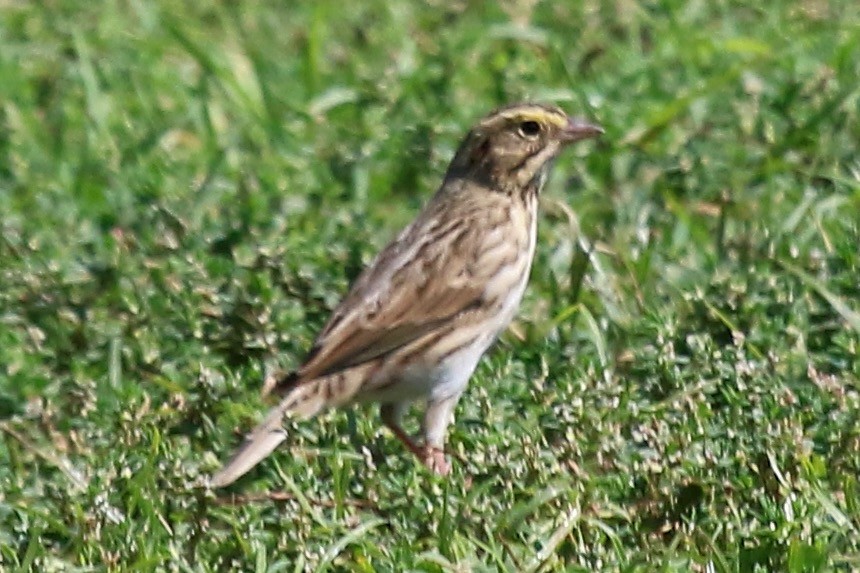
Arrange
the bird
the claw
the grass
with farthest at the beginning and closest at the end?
the bird, the claw, the grass

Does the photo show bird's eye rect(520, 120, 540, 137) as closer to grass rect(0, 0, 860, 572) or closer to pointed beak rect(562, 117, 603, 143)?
pointed beak rect(562, 117, 603, 143)

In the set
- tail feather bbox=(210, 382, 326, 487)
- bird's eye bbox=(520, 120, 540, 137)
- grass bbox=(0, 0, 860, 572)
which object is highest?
bird's eye bbox=(520, 120, 540, 137)

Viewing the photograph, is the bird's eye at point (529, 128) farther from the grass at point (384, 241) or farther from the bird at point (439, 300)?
the grass at point (384, 241)

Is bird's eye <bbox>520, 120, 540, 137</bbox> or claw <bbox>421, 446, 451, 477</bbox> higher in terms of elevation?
bird's eye <bbox>520, 120, 540, 137</bbox>

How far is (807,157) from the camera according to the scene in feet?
33.4

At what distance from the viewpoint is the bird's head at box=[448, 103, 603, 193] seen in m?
8.72

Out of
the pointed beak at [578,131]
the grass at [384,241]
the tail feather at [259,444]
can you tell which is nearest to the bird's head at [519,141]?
the pointed beak at [578,131]

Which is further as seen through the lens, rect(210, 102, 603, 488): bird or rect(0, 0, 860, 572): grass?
rect(210, 102, 603, 488): bird

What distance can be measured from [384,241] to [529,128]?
123 centimetres

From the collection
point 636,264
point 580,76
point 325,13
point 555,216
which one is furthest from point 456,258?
point 325,13

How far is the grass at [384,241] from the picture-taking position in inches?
274

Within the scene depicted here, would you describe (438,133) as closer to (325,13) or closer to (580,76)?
(580,76)

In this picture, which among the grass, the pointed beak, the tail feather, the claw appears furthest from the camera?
the pointed beak

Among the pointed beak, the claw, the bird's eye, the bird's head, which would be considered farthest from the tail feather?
the pointed beak
